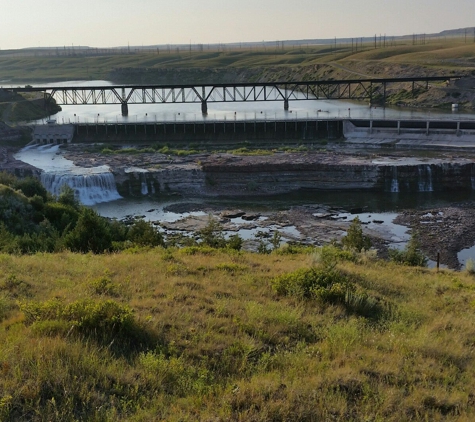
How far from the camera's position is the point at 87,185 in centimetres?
4912

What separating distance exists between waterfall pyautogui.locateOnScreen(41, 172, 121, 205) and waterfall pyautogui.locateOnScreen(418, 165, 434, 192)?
26456 mm

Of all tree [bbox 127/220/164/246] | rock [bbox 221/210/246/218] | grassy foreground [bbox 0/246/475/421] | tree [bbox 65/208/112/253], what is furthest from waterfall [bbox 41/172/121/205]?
grassy foreground [bbox 0/246/475/421]

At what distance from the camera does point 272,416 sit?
23.0 feet

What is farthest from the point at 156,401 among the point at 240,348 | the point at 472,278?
the point at 472,278

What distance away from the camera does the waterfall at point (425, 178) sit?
166 feet

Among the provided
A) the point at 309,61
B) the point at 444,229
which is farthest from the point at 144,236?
the point at 309,61

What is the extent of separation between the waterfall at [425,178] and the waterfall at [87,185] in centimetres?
2646

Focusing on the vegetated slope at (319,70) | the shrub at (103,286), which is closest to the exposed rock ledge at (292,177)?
the shrub at (103,286)

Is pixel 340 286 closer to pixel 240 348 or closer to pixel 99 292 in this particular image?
pixel 240 348

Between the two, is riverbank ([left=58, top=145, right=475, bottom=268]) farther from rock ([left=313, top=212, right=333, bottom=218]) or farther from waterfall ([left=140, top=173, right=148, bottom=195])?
Answer: waterfall ([left=140, top=173, right=148, bottom=195])

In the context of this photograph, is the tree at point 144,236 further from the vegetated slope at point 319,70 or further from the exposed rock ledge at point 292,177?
the vegetated slope at point 319,70

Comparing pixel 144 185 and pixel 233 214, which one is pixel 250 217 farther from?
pixel 144 185

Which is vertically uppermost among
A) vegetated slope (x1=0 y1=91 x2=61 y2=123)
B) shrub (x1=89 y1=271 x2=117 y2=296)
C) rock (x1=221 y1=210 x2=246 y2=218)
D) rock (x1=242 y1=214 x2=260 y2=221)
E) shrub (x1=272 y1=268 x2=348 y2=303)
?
vegetated slope (x1=0 y1=91 x2=61 y2=123)

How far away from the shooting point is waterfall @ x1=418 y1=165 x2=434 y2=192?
50456 mm
